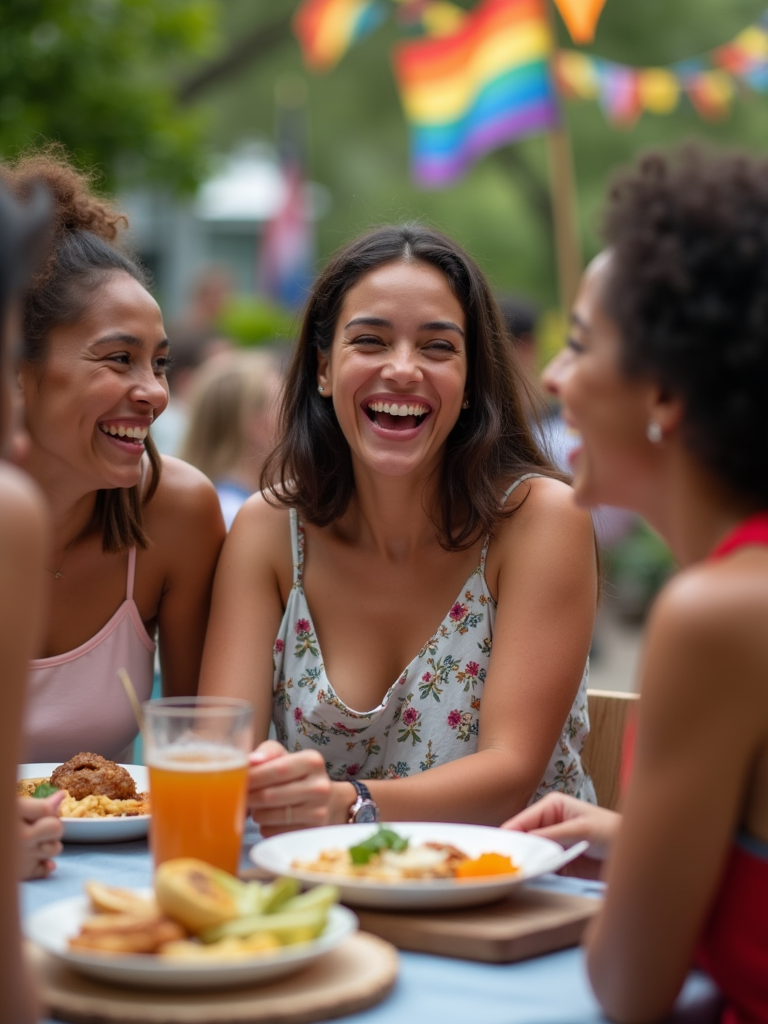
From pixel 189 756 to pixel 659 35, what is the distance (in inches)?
660

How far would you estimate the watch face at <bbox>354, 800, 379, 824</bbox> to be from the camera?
2117 millimetres

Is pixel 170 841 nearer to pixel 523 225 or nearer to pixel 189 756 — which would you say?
pixel 189 756

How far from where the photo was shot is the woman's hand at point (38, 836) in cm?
181

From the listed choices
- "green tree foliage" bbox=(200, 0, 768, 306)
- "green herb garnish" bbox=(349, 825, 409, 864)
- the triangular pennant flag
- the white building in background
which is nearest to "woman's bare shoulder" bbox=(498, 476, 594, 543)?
"green herb garnish" bbox=(349, 825, 409, 864)

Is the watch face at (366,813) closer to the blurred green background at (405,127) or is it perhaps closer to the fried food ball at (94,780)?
the fried food ball at (94,780)

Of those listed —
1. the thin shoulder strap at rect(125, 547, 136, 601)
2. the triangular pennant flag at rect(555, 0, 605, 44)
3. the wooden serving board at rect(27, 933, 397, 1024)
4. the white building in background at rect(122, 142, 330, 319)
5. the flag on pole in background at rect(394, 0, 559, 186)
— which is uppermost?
the white building in background at rect(122, 142, 330, 319)

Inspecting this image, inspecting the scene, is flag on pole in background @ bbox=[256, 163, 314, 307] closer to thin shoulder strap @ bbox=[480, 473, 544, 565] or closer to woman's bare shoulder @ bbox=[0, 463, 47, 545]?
thin shoulder strap @ bbox=[480, 473, 544, 565]

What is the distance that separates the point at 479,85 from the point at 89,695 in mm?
5946

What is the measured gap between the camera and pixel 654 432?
1.54 m

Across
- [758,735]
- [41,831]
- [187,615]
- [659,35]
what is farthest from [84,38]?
[659,35]

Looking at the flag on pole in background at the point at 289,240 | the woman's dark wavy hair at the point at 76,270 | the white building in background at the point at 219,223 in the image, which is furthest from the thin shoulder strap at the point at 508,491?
the white building in background at the point at 219,223

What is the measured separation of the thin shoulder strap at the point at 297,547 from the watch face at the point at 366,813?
76 cm

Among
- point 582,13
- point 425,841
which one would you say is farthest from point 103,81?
point 425,841

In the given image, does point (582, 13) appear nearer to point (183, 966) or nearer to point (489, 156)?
point (183, 966)
